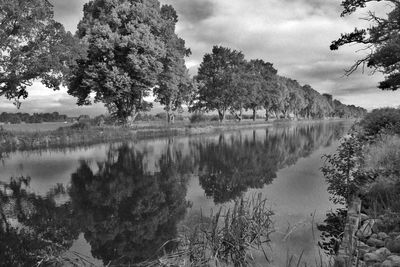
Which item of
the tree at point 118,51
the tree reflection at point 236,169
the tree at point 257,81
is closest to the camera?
the tree reflection at point 236,169

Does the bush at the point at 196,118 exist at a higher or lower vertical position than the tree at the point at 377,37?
lower

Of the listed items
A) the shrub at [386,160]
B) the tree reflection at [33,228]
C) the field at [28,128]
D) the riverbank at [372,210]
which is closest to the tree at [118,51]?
the field at [28,128]

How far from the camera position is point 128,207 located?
1252 centimetres

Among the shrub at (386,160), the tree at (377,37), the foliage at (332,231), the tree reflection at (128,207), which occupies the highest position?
the tree at (377,37)

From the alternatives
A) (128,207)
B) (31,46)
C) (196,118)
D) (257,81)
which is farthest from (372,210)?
(257,81)

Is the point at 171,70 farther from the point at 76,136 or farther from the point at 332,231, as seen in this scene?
the point at 332,231

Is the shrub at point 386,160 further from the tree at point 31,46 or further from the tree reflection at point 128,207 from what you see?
the tree at point 31,46

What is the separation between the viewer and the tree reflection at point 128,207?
878 cm

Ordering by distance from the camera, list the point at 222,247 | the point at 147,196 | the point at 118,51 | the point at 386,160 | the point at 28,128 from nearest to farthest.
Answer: the point at 222,247 < the point at 147,196 < the point at 386,160 < the point at 28,128 < the point at 118,51

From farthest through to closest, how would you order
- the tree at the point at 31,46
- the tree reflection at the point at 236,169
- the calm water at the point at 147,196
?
the tree at the point at 31,46
the tree reflection at the point at 236,169
the calm water at the point at 147,196

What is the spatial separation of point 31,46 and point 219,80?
163 ft

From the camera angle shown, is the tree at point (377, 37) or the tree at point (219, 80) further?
the tree at point (219, 80)

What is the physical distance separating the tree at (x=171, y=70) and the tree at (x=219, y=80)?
1382 centimetres

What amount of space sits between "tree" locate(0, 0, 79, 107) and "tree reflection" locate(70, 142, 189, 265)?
15.9m
